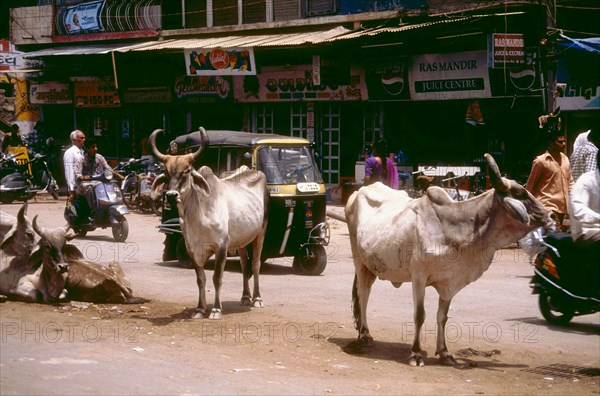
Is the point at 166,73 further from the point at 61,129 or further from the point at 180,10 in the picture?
the point at 61,129

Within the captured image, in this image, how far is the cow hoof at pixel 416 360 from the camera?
7.76 meters

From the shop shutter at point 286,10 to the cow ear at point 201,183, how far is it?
55.4 feet

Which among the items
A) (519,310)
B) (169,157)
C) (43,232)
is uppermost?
(169,157)

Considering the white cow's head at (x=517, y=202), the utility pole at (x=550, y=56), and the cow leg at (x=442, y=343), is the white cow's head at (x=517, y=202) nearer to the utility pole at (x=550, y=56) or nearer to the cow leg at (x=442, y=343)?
the cow leg at (x=442, y=343)

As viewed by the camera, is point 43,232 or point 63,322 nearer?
point 63,322

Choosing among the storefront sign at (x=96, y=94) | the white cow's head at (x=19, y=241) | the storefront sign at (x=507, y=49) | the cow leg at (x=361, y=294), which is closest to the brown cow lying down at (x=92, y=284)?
the white cow's head at (x=19, y=241)

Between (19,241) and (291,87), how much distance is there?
15.9 meters

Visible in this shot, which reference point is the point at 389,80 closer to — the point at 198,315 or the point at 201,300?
the point at 201,300

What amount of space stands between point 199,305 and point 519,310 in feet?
11.9

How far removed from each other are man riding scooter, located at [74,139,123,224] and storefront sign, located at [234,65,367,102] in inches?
347

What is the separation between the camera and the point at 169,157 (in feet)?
32.9

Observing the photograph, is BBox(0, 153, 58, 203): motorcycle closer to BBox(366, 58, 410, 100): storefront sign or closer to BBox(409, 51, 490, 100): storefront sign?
BBox(366, 58, 410, 100): storefront sign

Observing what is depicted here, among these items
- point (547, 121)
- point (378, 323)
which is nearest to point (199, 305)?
point (378, 323)

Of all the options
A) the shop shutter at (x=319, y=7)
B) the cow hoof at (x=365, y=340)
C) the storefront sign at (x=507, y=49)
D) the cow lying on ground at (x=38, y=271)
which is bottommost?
the cow hoof at (x=365, y=340)
